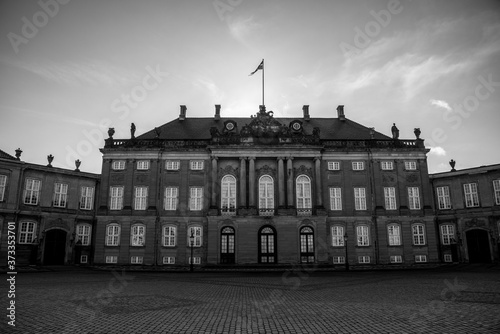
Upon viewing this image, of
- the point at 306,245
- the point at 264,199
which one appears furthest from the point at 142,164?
the point at 306,245

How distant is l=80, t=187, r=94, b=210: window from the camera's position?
4309 cm

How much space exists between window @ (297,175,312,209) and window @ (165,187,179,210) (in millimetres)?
14288

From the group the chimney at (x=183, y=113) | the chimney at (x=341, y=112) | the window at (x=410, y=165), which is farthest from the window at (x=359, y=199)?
the chimney at (x=183, y=113)

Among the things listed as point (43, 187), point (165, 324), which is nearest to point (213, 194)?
point (43, 187)

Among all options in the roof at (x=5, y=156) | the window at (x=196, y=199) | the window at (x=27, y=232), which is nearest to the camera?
the window at (x=27, y=232)

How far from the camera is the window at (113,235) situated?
40.5 metres

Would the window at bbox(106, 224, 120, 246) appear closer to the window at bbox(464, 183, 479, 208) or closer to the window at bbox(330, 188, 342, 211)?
the window at bbox(330, 188, 342, 211)

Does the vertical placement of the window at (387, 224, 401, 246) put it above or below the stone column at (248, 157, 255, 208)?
below

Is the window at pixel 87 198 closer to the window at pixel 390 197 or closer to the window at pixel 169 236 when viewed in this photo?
the window at pixel 169 236

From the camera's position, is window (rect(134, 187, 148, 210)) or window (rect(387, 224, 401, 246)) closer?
window (rect(387, 224, 401, 246))

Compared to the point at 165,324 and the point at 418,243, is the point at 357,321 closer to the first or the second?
the point at 165,324

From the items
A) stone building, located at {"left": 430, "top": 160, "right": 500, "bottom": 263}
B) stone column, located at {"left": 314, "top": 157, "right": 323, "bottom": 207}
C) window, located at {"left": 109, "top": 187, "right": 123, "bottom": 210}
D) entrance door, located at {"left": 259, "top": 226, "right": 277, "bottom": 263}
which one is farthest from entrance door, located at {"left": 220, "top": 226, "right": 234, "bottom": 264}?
stone building, located at {"left": 430, "top": 160, "right": 500, "bottom": 263}

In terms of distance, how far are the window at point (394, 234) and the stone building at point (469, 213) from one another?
692 centimetres

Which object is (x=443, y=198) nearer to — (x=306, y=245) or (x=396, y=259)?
(x=396, y=259)
